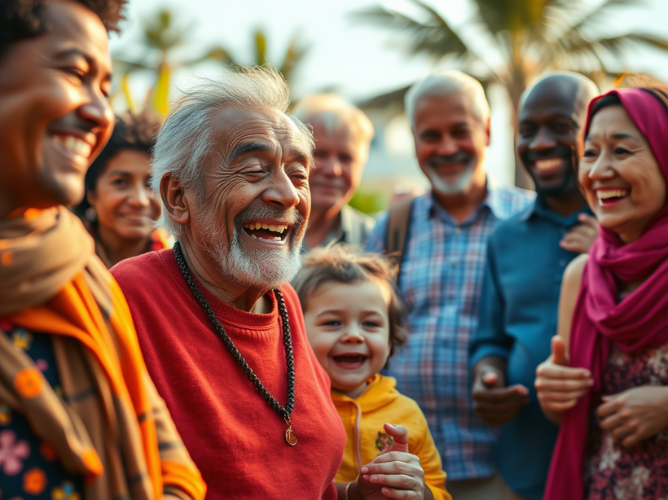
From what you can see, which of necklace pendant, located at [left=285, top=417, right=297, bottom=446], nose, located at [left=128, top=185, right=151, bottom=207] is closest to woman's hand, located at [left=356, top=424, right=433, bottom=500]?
necklace pendant, located at [left=285, top=417, right=297, bottom=446]

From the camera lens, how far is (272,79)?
2857mm

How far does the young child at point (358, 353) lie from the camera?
317cm

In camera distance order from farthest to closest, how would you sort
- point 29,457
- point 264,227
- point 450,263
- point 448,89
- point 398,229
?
1. point 398,229
2. point 448,89
3. point 450,263
4. point 264,227
5. point 29,457

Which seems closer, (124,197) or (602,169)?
(602,169)

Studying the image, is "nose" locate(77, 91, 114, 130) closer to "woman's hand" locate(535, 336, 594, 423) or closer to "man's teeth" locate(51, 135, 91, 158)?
"man's teeth" locate(51, 135, 91, 158)

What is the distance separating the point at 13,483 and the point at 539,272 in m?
3.01

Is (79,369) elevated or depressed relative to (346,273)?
elevated

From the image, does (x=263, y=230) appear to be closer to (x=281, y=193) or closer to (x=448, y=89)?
(x=281, y=193)

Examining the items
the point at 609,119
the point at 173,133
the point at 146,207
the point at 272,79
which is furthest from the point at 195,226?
the point at 609,119

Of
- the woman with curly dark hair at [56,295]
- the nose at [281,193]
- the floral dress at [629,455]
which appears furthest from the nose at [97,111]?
the floral dress at [629,455]

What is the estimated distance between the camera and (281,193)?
2.57 meters

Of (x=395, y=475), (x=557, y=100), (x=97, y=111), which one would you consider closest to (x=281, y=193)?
(x=97, y=111)

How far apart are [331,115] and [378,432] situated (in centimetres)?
251

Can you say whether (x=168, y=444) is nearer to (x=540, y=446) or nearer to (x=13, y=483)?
(x=13, y=483)
